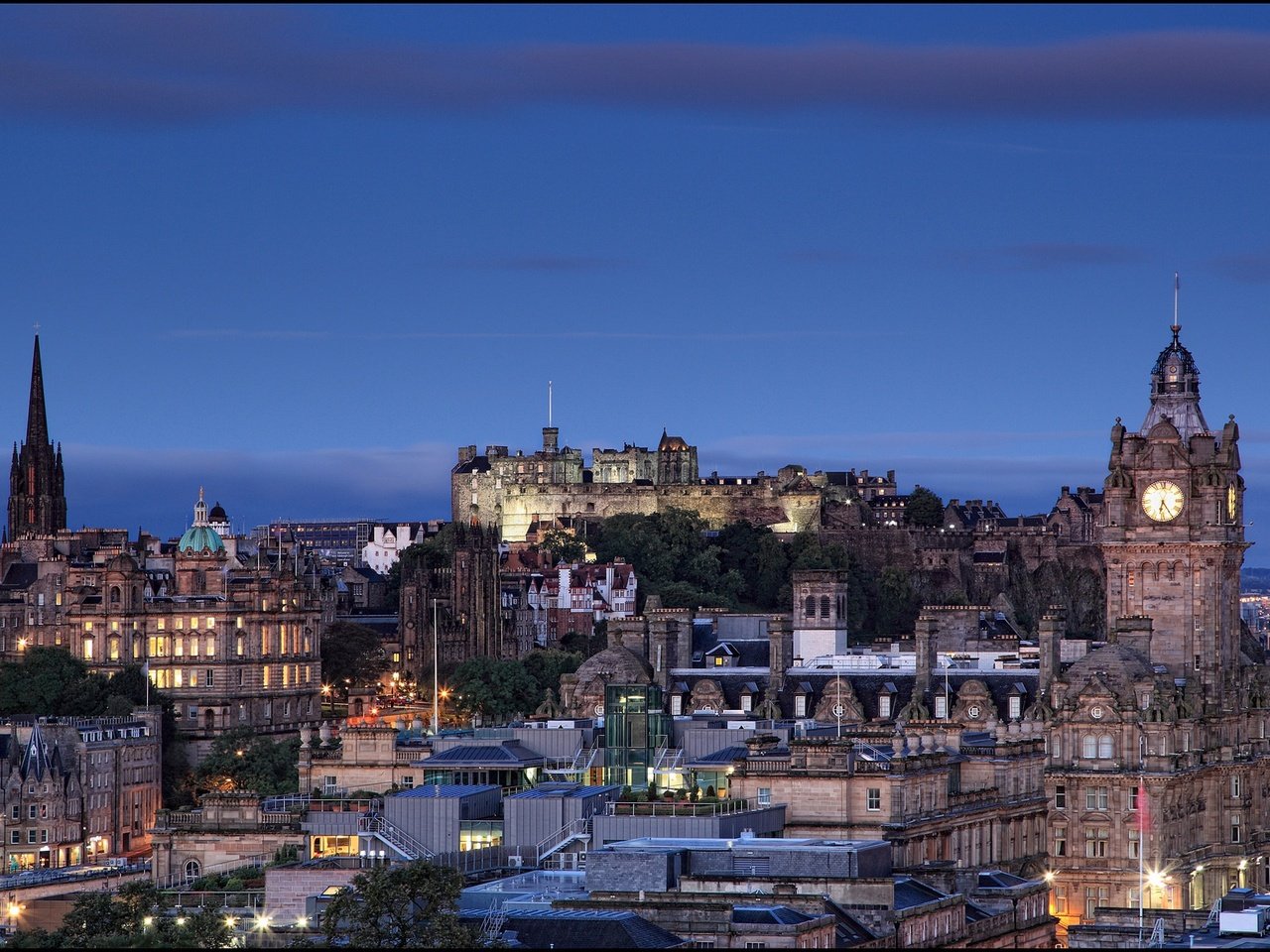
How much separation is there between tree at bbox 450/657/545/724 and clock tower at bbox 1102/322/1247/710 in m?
57.9

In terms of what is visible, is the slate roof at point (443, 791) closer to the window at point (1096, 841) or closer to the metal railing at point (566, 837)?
the metal railing at point (566, 837)

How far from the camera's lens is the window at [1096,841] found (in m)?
117

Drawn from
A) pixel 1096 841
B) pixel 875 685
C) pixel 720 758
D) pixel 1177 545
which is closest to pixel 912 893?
pixel 720 758

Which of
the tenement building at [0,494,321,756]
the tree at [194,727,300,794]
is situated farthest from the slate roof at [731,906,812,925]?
the tenement building at [0,494,321,756]

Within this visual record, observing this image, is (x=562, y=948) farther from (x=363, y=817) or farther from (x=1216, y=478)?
(x=1216, y=478)

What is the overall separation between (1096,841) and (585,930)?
57637 mm

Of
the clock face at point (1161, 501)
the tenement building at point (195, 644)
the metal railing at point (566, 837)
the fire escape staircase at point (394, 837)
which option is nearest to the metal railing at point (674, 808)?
the metal railing at point (566, 837)

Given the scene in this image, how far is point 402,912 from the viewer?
63.3 meters

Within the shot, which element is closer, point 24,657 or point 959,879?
point 959,879

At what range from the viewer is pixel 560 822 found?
86812 millimetres

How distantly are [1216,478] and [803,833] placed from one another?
52028 millimetres

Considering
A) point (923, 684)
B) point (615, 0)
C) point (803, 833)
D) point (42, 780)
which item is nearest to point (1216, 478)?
point (923, 684)

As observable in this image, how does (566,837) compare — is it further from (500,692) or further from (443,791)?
(500,692)

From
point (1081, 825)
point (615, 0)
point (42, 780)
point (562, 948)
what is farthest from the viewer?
point (42, 780)
